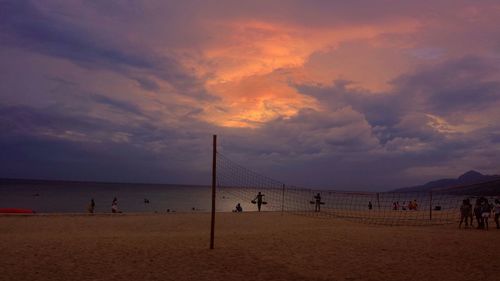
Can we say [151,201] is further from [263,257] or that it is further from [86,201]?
[263,257]

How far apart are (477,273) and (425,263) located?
1144mm

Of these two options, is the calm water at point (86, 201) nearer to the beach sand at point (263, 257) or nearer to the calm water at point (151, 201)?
the calm water at point (151, 201)

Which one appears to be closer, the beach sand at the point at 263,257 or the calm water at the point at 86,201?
the beach sand at the point at 263,257

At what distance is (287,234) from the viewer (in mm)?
13039

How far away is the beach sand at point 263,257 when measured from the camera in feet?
26.7

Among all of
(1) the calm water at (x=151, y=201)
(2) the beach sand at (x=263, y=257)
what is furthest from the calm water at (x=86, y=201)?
(2) the beach sand at (x=263, y=257)

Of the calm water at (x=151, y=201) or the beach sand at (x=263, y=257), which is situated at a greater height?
the beach sand at (x=263, y=257)

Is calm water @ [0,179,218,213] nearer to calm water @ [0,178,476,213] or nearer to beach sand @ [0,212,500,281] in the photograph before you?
calm water @ [0,178,476,213]

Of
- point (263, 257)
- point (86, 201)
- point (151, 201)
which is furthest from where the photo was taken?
point (151, 201)

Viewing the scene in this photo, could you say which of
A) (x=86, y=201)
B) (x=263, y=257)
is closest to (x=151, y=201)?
(x=86, y=201)

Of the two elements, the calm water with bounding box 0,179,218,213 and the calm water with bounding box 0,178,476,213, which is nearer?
the calm water with bounding box 0,178,476,213

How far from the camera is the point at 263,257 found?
9.76m

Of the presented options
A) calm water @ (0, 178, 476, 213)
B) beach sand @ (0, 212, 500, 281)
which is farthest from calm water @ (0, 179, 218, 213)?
beach sand @ (0, 212, 500, 281)

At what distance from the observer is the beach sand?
321 inches
